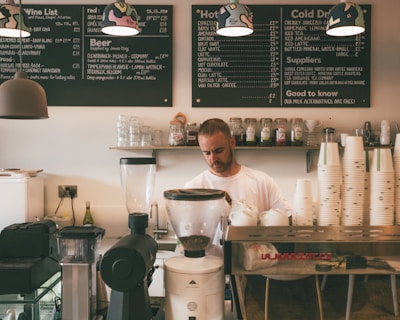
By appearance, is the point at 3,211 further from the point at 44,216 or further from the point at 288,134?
the point at 288,134

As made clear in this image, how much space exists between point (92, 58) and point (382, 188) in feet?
9.42

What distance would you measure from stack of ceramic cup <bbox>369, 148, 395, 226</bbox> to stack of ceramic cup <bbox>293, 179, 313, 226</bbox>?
0.63 feet

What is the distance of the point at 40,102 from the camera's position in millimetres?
1976

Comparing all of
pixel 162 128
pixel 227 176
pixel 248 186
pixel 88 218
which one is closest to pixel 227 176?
pixel 227 176

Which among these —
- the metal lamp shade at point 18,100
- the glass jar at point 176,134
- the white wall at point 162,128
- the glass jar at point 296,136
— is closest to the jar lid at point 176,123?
the glass jar at point 176,134

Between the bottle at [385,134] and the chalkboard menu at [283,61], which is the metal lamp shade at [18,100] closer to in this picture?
the chalkboard menu at [283,61]

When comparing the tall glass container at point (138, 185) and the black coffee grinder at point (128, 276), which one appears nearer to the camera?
the black coffee grinder at point (128, 276)

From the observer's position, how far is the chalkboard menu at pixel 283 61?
12.3 feet

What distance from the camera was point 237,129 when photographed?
3.63m

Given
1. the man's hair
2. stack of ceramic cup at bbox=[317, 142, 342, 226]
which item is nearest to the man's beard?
the man's hair

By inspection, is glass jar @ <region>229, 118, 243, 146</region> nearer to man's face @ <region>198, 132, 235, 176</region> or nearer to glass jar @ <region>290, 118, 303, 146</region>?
glass jar @ <region>290, 118, 303, 146</region>

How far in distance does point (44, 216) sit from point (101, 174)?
0.56m

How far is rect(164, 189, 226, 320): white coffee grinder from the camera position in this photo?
1339 mm

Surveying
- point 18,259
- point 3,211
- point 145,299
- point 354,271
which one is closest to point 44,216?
point 3,211
